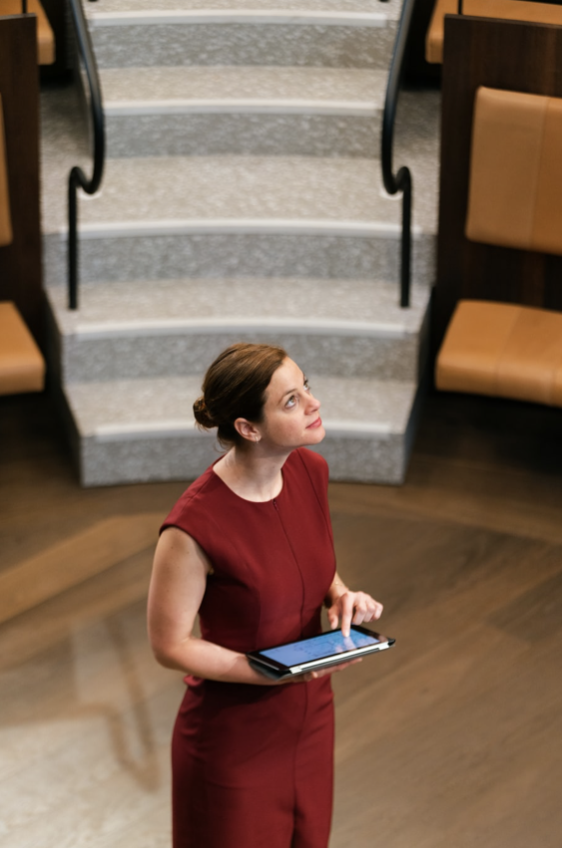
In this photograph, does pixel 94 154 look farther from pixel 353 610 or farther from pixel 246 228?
pixel 353 610

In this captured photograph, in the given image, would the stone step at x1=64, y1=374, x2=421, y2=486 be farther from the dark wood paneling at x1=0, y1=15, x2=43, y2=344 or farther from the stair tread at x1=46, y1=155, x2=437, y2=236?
the stair tread at x1=46, y1=155, x2=437, y2=236

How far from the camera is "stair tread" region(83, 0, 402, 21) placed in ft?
14.6

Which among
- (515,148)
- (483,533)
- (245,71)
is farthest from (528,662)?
(245,71)

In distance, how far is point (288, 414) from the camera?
5.37ft

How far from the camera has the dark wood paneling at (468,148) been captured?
3572mm

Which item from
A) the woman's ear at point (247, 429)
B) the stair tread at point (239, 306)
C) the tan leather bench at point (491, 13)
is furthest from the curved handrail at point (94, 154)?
the woman's ear at point (247, 429)

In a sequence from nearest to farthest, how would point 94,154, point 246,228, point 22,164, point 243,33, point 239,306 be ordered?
1. point 94,154
2. point 22,164
3. point 239,306
4. point 246,228
5. point 243,33

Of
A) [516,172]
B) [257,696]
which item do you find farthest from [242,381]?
[516,172]

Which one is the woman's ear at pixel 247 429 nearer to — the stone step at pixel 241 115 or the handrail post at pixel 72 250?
the handrail post at pixel 72 250

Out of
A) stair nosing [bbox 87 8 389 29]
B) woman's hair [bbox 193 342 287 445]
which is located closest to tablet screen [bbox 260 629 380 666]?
woman's hair [bbox 193 342 287 445]

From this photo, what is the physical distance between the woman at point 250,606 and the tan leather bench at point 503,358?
5.59 feet

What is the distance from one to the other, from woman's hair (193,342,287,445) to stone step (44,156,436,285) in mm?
2394

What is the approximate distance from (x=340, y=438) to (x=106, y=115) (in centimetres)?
146

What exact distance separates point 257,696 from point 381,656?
1.31 meters
